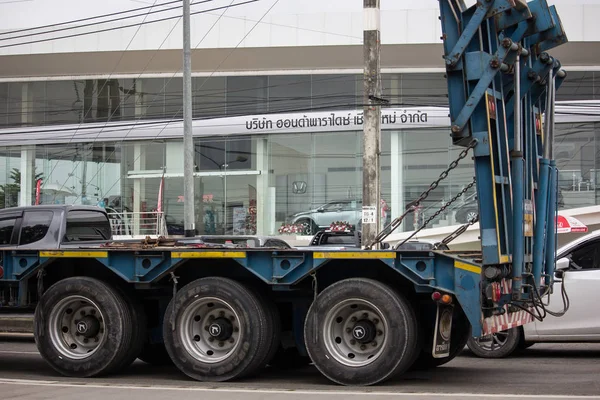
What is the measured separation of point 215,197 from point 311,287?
22.5 meters

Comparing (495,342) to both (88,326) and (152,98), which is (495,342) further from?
(152,98)

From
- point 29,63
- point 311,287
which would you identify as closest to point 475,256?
point 311,287

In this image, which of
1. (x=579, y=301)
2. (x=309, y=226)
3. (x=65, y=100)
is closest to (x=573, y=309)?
(x=579, y=301)

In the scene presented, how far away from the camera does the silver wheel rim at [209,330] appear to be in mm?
9865

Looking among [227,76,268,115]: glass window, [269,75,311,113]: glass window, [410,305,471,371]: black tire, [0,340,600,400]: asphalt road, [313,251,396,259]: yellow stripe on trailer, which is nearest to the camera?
[0,340,600,400]: asphalt road

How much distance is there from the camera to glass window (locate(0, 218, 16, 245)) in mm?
12305

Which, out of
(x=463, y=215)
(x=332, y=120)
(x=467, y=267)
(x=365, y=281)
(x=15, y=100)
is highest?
(x=15, y=100)

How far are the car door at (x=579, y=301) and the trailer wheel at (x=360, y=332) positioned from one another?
364 cm

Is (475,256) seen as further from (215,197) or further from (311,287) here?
(215,197)

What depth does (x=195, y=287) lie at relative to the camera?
993 cm

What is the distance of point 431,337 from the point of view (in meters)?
9.98

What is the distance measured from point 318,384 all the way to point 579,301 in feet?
14.3

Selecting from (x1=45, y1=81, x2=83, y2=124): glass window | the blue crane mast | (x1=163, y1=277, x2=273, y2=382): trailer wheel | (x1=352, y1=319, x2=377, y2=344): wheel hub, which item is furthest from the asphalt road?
(x1=45, y1=81, x2=83, y2=124): glass window

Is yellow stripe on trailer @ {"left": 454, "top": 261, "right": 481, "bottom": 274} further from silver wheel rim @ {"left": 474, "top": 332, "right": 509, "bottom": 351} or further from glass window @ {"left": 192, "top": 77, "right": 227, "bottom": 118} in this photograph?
glass window @ {"left": 192, "top": 77, "right": 227, "bottom": 118}
